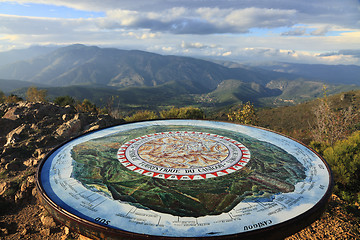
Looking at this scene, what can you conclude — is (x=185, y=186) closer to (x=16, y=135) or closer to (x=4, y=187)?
(x=4, y=187)

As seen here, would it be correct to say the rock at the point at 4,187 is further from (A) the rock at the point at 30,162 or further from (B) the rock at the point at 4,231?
(B) the rock at the point at 4,231

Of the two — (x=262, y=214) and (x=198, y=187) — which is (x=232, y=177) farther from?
(x=262, y=214)

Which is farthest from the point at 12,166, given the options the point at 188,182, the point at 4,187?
the point at 188,182

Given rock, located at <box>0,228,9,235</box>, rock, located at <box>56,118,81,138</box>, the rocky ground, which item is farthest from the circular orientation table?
rock, located at <box>56,118,81,138</box>

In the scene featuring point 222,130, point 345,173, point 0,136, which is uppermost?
point 222,130

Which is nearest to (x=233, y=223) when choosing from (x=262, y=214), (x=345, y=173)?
(x=262, y=214)

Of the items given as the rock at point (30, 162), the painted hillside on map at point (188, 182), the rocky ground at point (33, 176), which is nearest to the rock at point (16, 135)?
the rocky ground at point (33, 176)
